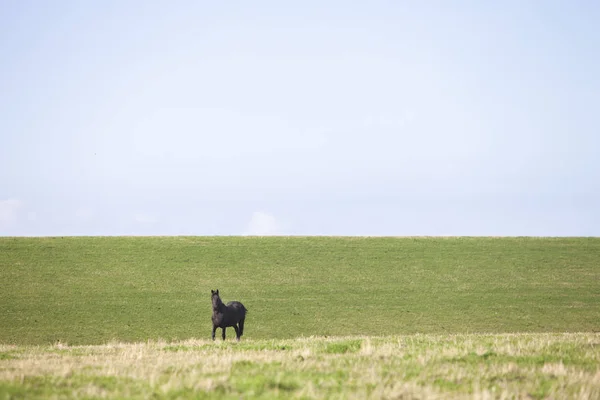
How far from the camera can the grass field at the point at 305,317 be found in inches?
472

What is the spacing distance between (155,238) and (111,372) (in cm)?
5264

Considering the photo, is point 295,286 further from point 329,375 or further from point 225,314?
point 329,375

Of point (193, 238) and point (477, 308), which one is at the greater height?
point (193, 238)

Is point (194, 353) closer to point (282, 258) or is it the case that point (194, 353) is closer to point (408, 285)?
point (408, 285)

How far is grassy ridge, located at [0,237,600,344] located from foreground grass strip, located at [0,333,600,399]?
22.7 meters

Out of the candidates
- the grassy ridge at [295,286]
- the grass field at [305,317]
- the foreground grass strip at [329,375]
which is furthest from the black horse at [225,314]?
the foreground grass strip at [329,375]

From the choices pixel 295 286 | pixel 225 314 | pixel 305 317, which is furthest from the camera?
pixel 295 286

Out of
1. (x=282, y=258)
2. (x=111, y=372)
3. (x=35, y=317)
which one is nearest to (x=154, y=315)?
(x=35, y=317)

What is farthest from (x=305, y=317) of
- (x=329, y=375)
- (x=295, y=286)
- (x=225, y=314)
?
(x=329, y=375)

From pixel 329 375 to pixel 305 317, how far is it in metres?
31.8

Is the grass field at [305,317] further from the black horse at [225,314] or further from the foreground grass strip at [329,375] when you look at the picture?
the black horse at [225,314]

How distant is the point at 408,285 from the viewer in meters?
52.8

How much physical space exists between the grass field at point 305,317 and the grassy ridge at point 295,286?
0.61 ft

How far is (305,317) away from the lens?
4409 centimetres
